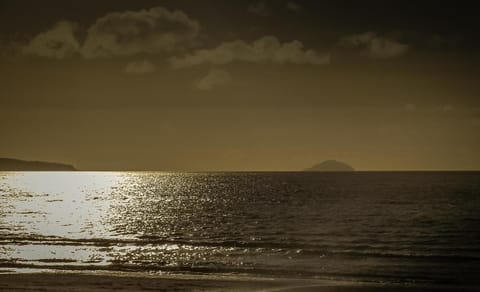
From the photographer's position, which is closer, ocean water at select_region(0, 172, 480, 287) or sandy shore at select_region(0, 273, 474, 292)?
sandy shore at select_region(0, 273, 474, 292)

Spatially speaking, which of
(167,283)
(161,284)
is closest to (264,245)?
(167,283)

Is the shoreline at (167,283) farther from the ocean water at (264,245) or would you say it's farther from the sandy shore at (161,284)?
the ocean water at (264,245)

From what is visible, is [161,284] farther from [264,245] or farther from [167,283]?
[264,245]

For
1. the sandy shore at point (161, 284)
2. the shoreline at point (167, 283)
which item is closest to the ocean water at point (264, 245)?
the shoreline at point (167, 283)

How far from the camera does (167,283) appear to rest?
3728cm

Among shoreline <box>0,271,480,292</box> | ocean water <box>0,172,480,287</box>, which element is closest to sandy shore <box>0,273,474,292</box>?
shoreline <box>0,271,480,292</box>

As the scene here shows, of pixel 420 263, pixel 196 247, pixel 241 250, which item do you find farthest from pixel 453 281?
pixel 196 247

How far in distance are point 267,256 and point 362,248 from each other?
1052 cm

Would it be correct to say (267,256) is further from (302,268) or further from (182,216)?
(182,216)

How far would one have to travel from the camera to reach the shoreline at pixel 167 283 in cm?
3550

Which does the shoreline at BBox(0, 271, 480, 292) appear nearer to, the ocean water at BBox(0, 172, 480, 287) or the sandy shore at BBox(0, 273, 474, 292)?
the sandy shore at BBox(0, 273, 474, 292)

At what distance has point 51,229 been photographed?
2931 inches

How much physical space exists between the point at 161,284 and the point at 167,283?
1.89 feet

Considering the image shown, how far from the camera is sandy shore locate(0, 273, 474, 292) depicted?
3541 centimetres
